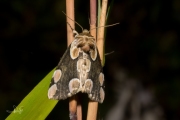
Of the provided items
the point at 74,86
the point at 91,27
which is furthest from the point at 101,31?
the point at 74,86

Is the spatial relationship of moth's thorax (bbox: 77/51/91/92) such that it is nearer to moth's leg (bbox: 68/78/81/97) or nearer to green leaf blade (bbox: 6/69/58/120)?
moth's leg (bbox: 68/78/81/97)

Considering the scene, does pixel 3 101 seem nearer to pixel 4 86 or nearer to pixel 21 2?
pixel 4 86

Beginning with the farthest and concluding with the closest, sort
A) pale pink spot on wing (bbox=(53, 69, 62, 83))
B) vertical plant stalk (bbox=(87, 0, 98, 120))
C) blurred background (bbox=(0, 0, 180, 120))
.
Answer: blurred background (bbox=(0, 0, 180, 120)) < pale pink spot on wing (bbox=(53, 69, 62, 83)) < vertical plant stalk (bbox=(87, 0, 98, 120))

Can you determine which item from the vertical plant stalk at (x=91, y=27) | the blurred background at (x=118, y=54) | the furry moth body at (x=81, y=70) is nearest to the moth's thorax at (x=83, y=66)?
the furry moth body at (x=81, y=70)

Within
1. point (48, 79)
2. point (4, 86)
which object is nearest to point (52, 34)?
point (4, 86)

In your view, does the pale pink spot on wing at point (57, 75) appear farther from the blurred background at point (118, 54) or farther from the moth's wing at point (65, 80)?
the blurred background at point (118, 54)

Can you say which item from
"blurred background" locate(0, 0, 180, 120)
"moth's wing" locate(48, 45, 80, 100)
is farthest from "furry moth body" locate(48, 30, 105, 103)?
"blurred background" locate(0, 0, 180, 120)

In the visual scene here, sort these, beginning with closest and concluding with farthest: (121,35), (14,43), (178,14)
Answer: (178,14) < (14,43) < (121,35)

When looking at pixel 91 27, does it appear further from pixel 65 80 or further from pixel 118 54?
pixel 118 54
